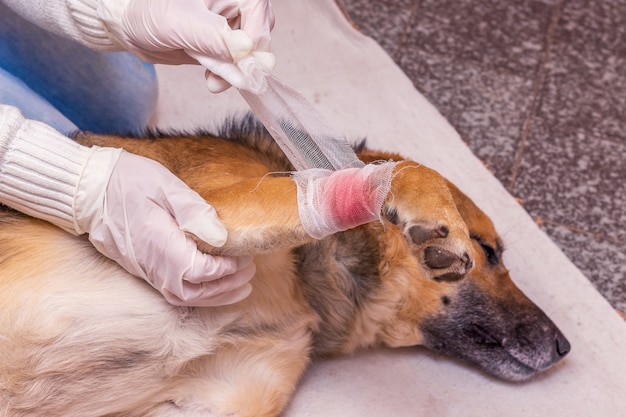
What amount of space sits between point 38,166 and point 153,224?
306 mm

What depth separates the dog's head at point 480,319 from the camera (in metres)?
2.27

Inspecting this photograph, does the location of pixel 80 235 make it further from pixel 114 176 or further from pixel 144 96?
pixel 144 96

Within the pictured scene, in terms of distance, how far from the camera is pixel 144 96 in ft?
9.32

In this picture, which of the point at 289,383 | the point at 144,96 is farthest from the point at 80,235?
the point at 144,96

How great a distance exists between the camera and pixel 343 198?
1575 millimetres

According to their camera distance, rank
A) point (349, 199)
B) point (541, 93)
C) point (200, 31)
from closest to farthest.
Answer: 1. point (349, 199)
2. point (200, 31)
3. point (541, 93)

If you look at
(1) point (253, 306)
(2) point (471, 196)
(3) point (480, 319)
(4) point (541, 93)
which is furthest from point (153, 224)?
(4) point (541, 93)

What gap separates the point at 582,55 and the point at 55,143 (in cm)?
272

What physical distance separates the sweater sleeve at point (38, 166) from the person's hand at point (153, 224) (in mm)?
28

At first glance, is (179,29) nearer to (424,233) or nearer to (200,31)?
(200,31)

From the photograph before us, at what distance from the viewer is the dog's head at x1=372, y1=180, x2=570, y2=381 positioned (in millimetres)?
2266

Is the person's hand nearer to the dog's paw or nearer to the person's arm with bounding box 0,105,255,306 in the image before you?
the person's arm with bounding box 0,105,255,306

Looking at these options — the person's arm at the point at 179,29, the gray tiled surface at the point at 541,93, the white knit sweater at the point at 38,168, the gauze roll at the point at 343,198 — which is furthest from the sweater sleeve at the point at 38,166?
the gray tiled surface at the point at 541,93

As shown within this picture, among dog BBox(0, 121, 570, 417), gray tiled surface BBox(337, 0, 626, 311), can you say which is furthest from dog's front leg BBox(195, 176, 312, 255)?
gray tiled surface BBox(337, 0, 626, 311)
